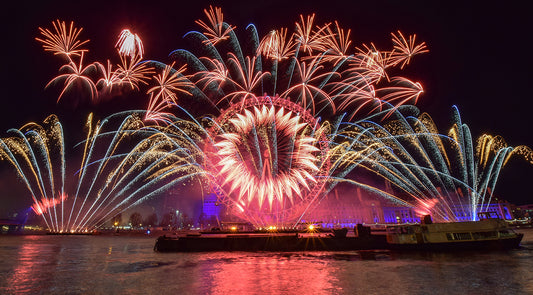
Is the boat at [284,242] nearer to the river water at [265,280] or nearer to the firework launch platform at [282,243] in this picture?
the firework launch platform at [282,243]

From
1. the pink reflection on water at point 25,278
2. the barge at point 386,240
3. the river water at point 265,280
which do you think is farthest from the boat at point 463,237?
the pink reflection on water at point 25,278

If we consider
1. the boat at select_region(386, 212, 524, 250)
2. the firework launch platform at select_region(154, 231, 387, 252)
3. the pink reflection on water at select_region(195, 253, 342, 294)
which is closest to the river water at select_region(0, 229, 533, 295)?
the pink reflection on water at select_region(195, 253, 342, 294)

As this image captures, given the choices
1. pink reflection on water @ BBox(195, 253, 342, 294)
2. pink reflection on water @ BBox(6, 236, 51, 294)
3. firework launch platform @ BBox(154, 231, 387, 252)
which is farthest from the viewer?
firework launch platform @ BBox(154, 231, 387, 252)

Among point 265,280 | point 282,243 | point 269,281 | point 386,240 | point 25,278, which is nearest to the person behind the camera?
point 269,281

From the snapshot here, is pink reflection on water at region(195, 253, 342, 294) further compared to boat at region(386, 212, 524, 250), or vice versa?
boat at region(386, 212, 524, 250)

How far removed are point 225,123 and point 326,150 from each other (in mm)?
19136

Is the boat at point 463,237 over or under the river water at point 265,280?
over

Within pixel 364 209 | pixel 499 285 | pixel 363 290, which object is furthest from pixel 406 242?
pixel 364 209

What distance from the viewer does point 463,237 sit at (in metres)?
32.3

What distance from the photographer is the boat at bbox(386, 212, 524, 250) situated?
3189 centimetres

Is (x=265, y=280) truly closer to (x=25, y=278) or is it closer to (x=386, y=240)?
(x=25, y=278)

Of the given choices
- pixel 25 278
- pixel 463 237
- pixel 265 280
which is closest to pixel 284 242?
pixel 265 280

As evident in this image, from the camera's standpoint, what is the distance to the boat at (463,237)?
31891 millimetres

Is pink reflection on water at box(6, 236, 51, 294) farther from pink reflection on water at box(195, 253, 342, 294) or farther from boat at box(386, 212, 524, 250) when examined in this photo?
boat at box(386, 212, 524, 250)
